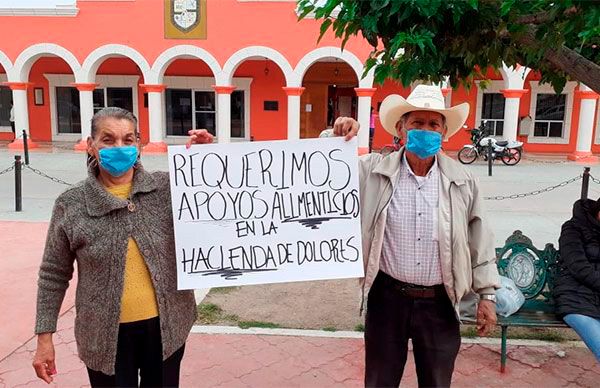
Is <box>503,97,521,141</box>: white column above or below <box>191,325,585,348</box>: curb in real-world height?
above

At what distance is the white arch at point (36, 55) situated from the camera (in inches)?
702

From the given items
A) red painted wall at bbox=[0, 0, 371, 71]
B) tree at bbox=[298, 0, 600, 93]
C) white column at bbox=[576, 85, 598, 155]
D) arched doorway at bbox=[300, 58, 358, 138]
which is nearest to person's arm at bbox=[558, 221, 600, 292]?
tree at bbox=[298, 0, 600, 93]

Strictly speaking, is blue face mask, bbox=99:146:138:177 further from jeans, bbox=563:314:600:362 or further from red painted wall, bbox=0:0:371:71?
red painted wall, bbox=0:0:371:71

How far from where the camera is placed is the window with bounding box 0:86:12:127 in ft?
70.7

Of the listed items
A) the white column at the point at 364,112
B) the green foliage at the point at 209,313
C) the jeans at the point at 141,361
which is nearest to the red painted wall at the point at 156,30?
the white column at the point at 364,112

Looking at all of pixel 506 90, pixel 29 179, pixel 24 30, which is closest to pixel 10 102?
pixel 24 30

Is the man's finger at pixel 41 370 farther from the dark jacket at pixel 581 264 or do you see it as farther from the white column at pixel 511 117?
the white column at pixel 511 117

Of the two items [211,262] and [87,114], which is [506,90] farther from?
[211,262]

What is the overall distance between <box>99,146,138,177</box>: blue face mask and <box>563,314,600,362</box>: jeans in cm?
303

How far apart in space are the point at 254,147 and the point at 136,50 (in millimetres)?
16696

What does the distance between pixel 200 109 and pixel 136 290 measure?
19385 millimetres

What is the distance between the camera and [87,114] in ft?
58.7

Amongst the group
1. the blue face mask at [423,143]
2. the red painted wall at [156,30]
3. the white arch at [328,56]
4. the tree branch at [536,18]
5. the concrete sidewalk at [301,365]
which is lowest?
the concrete sidewalk at [301,365]

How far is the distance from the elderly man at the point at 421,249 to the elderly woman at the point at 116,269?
1.00m
